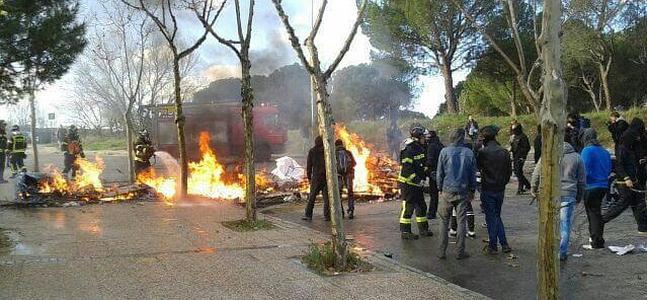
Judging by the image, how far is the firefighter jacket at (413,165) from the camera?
8727 millimetres

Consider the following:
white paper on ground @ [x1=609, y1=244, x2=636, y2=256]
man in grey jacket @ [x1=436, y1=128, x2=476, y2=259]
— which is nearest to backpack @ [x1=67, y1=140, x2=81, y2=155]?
man in grey jacket @ [x1=436, y1=128, x2=476, y2=259]

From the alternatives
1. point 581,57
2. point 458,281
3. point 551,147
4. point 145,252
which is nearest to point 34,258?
point 145,252

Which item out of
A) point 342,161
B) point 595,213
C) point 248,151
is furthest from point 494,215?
point 248,151

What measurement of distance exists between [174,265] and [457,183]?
376 centimetres

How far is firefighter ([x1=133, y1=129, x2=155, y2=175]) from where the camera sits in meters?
14.8

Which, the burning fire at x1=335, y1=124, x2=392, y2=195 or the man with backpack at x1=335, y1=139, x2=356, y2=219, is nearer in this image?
the man with backpack at x1=335, y1=139, x2=356, y2=219

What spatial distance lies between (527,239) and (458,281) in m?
2.58

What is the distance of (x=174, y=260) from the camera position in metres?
6.83

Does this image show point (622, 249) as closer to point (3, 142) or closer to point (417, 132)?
point (417, 132)

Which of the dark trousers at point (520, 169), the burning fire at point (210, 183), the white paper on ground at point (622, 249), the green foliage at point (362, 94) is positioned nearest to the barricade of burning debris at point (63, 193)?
the burning fire at point (210, 183)

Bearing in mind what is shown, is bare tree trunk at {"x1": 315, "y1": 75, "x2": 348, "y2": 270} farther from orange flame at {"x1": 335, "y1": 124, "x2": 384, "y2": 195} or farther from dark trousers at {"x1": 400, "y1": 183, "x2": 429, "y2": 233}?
orange flame at {"x1": 335, "y1": 124, "x2": 384, "y2": 195}

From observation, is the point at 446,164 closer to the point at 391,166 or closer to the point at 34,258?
the point at 34,258

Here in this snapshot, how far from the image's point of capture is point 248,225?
9312 mm

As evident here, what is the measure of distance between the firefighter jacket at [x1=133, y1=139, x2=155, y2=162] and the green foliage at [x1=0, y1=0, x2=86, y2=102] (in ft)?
15.6
